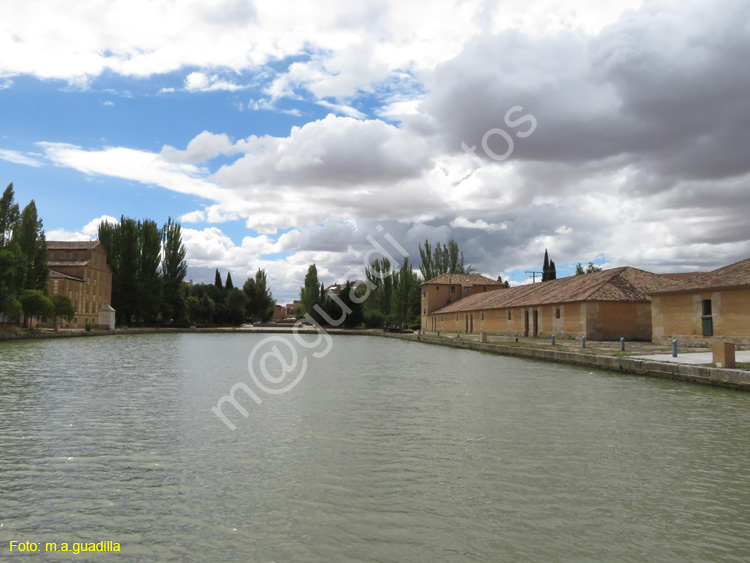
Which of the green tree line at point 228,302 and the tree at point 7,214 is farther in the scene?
the green tree line at point 228,302

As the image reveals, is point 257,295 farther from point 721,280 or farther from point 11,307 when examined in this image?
point 721,280

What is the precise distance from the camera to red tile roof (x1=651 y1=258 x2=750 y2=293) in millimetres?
20277

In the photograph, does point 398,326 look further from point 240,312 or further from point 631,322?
point 631,322

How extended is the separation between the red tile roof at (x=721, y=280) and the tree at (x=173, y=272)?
47.6 metres

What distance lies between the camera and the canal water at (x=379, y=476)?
4438 mm

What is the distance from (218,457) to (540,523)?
12.8 feet

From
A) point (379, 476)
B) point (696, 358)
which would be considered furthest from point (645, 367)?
point (379, 476)

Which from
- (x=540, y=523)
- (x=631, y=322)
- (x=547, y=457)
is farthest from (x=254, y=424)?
(x=631, y=322)

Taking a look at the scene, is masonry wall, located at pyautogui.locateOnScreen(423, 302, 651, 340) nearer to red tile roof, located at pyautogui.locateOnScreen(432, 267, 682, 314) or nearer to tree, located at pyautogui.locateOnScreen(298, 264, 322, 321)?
red tile roof, located at pyautogui.locateOnScreen(432, 267, 682, 314)

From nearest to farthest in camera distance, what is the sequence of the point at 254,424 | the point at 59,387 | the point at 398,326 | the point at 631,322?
1. the point at 254,424
2. the point at 59,387
3. the point at 631,322
4. the point at 398,326

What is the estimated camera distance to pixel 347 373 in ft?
58.4

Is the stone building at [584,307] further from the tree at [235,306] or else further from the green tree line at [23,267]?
the tree at [235,306]

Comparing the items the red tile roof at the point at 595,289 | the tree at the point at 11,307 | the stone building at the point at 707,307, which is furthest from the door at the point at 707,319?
the tree at the point at 11,307

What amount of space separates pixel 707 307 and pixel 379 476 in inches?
788
